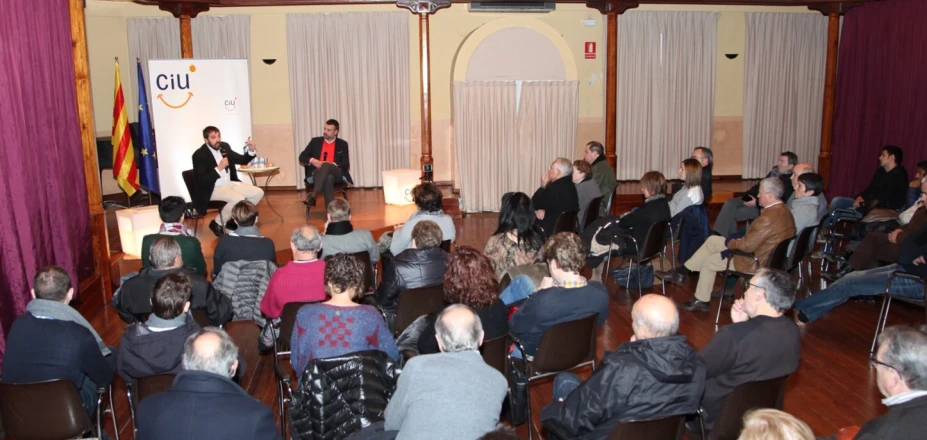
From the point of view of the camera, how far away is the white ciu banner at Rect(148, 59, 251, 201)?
8.65 metres

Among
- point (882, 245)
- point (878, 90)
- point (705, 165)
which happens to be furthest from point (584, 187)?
point (878, 90)

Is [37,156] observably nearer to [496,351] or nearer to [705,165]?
[496,351]

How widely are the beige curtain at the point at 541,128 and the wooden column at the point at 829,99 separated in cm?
408

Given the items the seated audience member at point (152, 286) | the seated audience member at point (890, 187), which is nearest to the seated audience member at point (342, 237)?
the seated audience member at point (152, 286)

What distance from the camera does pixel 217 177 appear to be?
805 cm

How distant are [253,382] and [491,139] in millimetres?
6049

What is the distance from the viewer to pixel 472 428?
2623 mm

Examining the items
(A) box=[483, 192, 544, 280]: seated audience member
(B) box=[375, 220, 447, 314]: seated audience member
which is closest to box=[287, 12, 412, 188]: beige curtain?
(A) box=[483, 192, 544, 280]: seated audience member

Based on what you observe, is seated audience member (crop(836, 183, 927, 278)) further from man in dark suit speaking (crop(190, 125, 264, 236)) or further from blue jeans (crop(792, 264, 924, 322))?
man in dark suit speaking (crop(190, 125, 264, 236))

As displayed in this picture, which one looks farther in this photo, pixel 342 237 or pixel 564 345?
pixel 342 237

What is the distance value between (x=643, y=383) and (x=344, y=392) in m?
1.19

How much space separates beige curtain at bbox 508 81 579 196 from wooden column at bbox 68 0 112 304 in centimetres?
550

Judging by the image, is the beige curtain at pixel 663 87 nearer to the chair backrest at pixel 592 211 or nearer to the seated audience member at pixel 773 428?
the chair backrest at pixel 592 211

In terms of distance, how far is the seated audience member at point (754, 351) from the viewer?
3.44 m
